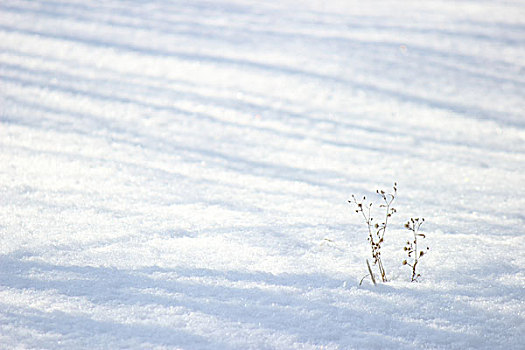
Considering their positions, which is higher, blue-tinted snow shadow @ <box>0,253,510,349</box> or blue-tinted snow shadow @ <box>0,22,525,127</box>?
blue-tinted snow shadow @ <box>0,22,525,127</box>

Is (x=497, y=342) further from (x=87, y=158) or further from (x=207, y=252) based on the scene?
(x=87, y=158)

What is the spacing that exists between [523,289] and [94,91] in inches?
155

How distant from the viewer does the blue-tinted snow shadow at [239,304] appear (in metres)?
1.93

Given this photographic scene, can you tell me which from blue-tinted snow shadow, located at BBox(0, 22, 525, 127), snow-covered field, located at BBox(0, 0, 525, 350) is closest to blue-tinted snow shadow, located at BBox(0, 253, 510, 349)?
snow-covered field, located at BBox(0, 0, 525, 350)

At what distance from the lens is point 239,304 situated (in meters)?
2.10

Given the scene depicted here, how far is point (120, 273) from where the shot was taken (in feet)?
7.50

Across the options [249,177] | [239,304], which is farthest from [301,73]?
[239,304]

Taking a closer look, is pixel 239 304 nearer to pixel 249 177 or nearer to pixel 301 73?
pixel 249 177

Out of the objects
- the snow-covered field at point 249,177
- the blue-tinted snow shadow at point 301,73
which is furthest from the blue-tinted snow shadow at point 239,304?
the blue-tinted snow shadow at point 301,73

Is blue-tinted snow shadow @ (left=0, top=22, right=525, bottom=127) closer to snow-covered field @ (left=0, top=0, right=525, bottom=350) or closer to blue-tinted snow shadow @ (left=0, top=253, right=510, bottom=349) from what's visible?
snow-covered field @ (left=0, top=0, right=525, bottom=350)

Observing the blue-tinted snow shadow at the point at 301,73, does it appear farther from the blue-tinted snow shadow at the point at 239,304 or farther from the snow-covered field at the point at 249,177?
the blue-tinted snow shadow at the point at 239,304

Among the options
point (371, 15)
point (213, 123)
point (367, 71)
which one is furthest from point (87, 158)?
point (371, 15)

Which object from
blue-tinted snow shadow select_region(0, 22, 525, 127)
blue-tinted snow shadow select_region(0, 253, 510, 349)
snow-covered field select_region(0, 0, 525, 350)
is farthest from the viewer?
blue-tinted snow shadow select_region(0, 22, 525, 127)

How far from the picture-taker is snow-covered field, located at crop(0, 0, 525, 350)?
6.68ft
